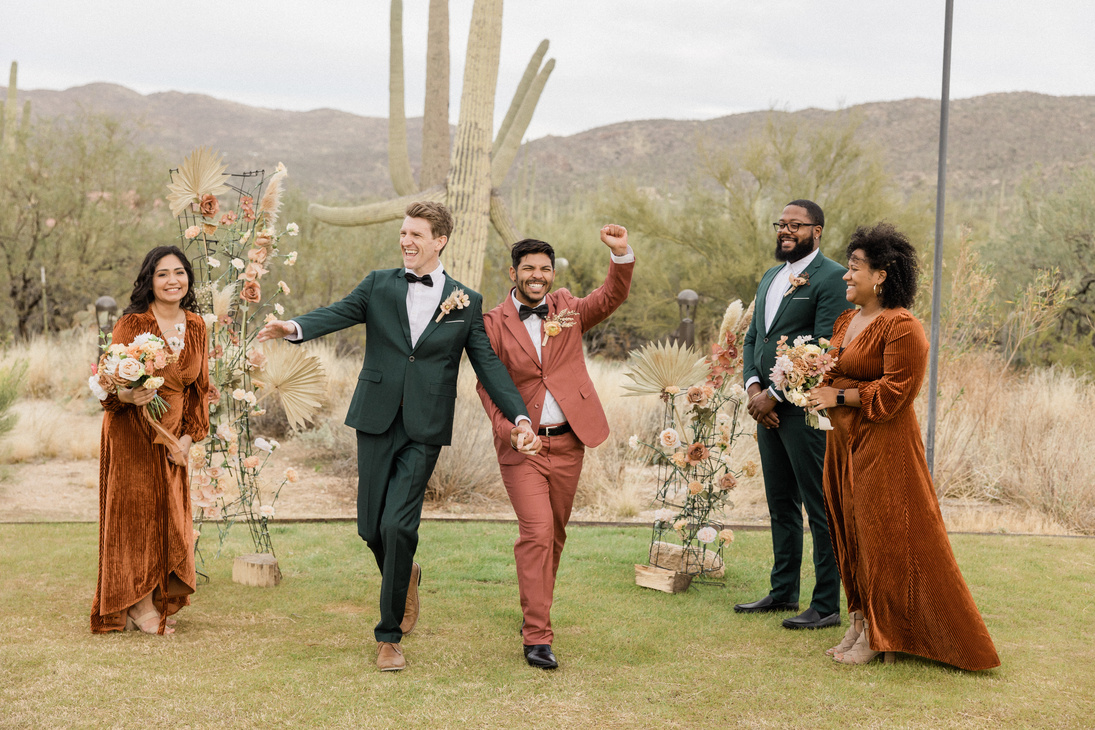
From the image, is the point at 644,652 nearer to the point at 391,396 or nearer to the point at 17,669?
the point at 391,396

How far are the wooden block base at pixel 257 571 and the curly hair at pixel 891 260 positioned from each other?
12.6ft

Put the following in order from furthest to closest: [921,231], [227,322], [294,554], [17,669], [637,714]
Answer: [921,231] < [294,554] < [227,322] < [17,669] < [637,714]

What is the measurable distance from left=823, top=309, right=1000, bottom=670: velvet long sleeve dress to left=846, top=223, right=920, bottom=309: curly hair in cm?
7

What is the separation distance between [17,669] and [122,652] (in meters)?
0.44

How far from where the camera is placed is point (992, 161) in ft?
137

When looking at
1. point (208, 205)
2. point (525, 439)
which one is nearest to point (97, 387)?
point (208, 205)

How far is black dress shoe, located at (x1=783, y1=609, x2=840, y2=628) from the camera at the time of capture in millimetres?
5016

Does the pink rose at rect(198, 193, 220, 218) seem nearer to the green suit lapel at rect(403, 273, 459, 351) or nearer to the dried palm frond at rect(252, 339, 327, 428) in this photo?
the dried palm frond at rect(252, 339, 327, 428)

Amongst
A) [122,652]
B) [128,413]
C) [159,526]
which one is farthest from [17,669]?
[128,413]

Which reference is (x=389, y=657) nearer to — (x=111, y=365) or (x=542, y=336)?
(x=542, y=336)

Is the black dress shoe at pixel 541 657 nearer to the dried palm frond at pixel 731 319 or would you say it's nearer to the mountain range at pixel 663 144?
the dried palm frond at pixel 731 319

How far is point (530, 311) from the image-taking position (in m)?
4.70

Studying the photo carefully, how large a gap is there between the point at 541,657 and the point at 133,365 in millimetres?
2337

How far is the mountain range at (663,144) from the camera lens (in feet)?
135
